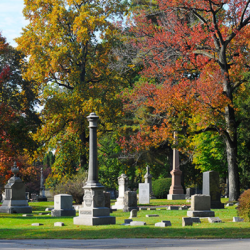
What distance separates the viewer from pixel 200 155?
128 ft

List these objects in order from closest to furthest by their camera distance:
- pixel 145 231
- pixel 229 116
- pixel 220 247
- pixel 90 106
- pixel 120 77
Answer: pixel 220 247
pixel 145 231
pixel 229 116
pixel 90 106
pixel 120 77

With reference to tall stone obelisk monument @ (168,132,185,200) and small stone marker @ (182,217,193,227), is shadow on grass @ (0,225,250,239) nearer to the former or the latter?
small stone marker @ (182,217,193,227)

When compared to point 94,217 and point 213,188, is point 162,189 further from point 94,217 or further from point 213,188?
point 94,217

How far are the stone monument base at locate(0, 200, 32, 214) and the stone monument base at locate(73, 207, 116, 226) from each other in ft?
30.4

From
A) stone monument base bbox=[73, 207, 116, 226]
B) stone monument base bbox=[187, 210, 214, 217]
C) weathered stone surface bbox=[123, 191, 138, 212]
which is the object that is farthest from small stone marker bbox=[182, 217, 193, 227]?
weathered stone surface bbox=[123, 191, 138, 212]

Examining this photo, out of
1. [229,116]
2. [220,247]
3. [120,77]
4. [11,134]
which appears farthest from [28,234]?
[120,77]

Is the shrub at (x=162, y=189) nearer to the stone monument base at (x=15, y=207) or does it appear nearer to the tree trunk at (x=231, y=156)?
the tree trunk at (x=231, y=156)

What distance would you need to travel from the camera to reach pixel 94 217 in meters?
16.8

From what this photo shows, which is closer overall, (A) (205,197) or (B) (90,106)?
(A) (205,197)

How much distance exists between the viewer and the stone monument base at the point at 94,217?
1673 cm

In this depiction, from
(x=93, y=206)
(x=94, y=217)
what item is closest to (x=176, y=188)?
(x=93, y=206)

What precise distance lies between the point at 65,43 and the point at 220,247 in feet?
93.9

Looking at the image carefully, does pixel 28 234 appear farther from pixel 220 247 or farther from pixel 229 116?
pixel 229 116

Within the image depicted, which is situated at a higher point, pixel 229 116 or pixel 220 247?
pixel 229 116
